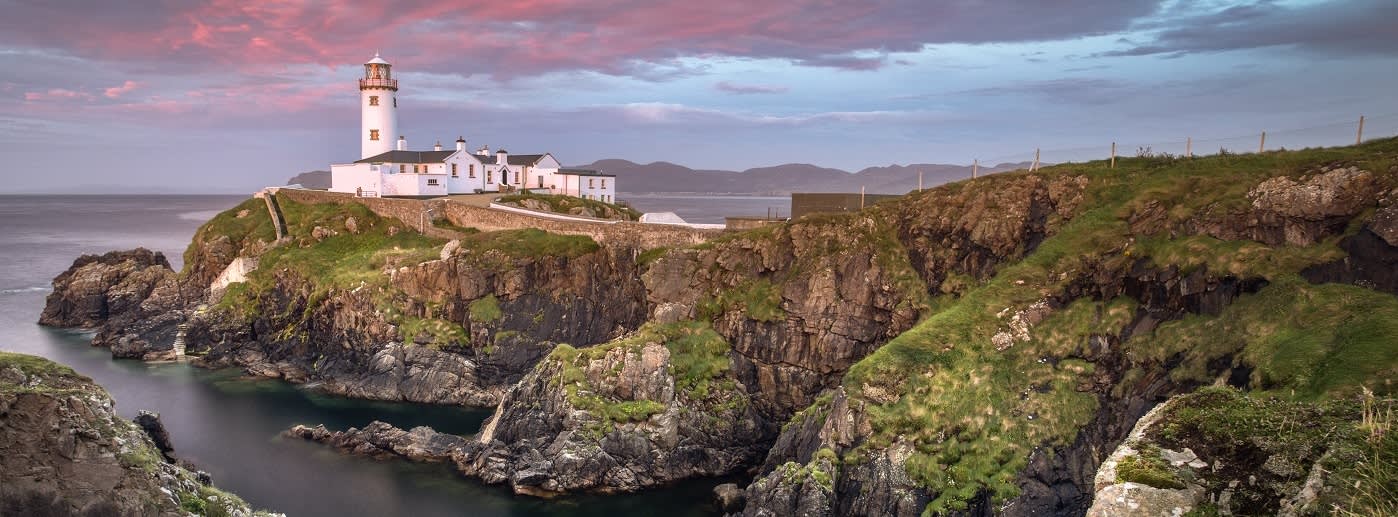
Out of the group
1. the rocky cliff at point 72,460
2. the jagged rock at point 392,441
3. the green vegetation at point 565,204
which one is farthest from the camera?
the green vegetation at point 565,204

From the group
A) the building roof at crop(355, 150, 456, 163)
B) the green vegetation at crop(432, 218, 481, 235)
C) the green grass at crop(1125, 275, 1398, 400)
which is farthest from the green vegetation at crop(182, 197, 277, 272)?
the green grass at crop(1125, 275, 1398, 400)

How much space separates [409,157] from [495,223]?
1908 cm

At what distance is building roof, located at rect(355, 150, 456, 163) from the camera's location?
73625 millimetres

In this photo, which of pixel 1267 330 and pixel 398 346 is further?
pixel 398 346

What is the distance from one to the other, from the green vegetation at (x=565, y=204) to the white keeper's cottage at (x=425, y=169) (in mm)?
7300

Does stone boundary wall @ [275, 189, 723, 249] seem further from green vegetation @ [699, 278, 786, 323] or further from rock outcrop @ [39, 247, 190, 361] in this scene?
rock outcrop @ [39, 247, 190, 361]

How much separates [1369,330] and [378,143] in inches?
2985

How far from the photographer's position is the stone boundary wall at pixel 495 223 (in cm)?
4872

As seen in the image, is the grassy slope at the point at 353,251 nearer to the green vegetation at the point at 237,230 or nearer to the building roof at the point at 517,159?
the green vegetation at the point at 237,230

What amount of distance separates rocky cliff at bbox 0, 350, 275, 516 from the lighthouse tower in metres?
60.6

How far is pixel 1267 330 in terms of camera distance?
25797mm

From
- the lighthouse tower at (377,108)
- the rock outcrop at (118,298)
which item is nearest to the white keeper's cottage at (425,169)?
the lighthouse tower at (377,108)

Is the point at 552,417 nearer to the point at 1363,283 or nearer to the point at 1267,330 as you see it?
the point at 1267,330

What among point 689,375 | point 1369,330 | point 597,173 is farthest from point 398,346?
point 1369,330
